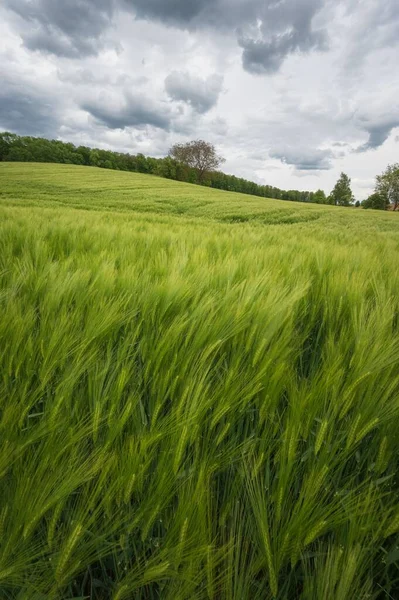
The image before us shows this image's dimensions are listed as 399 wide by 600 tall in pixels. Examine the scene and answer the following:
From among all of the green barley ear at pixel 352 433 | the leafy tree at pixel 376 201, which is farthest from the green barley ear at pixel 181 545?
the leafy tree at pixel 376 201

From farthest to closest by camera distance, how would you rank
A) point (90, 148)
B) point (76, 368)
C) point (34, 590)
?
point (90, 148) < point (76, 368) < point (34, 590)

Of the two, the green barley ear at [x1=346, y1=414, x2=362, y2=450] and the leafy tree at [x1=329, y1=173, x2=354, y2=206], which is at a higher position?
the leafy tree at [x1=329, y1=173, x2=354, y2=206]

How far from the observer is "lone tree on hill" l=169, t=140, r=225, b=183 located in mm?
59438

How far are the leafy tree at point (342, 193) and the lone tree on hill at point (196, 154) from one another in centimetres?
2860

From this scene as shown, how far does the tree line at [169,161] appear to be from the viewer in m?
52.9

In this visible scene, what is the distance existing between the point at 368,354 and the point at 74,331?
0.63 m

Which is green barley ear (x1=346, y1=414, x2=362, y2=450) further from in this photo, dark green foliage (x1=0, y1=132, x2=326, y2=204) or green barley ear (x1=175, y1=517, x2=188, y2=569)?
dark green foliage (x1=0, y1=132, x2=326, y2=204)

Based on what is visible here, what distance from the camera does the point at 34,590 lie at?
350 millimetres

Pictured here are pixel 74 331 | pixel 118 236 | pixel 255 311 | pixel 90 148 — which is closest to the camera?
pixel 74 331

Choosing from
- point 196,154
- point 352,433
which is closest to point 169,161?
point 196,154

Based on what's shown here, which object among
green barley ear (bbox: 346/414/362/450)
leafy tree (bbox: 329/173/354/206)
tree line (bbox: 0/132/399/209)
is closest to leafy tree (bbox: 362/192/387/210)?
tree line (bbox: 0/132/399/209)

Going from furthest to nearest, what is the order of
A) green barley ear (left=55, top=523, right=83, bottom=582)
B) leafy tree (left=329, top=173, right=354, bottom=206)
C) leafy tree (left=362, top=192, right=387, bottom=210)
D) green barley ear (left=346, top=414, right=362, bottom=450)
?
1. leafy tree (left=329, top=173, right=354, bottom=206)
2. leafy tree (left=362, top=192, right=387, bottom=210)
3. green barley ear (left=346, top=414, right=362, bottom=450)
4. green barley ear (left=55, top=523, right=83, bottom=582)

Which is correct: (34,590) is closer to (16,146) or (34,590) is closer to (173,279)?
(173,279)

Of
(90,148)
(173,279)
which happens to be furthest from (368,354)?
(90,148)
